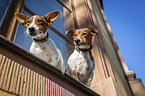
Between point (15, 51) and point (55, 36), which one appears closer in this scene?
point (15, 51)

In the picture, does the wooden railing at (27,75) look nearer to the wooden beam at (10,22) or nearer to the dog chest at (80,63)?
the dog chest at (80,63)

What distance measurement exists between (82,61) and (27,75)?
98 cm

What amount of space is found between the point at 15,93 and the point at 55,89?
298 millimetres

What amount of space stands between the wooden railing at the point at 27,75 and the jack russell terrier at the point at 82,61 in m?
0.64

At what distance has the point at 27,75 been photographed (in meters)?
0.90

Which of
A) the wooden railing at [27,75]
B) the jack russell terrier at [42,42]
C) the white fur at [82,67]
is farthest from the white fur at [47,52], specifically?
the wooden railing at [27,75]

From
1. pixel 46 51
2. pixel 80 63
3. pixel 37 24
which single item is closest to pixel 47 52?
pixel 46 51

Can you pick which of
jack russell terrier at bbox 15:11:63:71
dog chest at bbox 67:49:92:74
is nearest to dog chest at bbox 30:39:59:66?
jack russell terrier at bbox 15:11:63:71

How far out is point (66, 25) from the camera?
356 cm

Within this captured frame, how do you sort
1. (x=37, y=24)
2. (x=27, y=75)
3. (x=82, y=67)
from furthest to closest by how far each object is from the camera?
(x=82, y=67) → (x=37, y=24) → (x=27, y=75)

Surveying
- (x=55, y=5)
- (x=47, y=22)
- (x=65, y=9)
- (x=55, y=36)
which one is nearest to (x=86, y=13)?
(x=65, y=9)

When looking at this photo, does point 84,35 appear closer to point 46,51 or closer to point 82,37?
point 82,37

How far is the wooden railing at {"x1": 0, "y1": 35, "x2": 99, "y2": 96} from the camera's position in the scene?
0.80 meters

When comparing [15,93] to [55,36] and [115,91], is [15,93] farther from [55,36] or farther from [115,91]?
[55,36]
